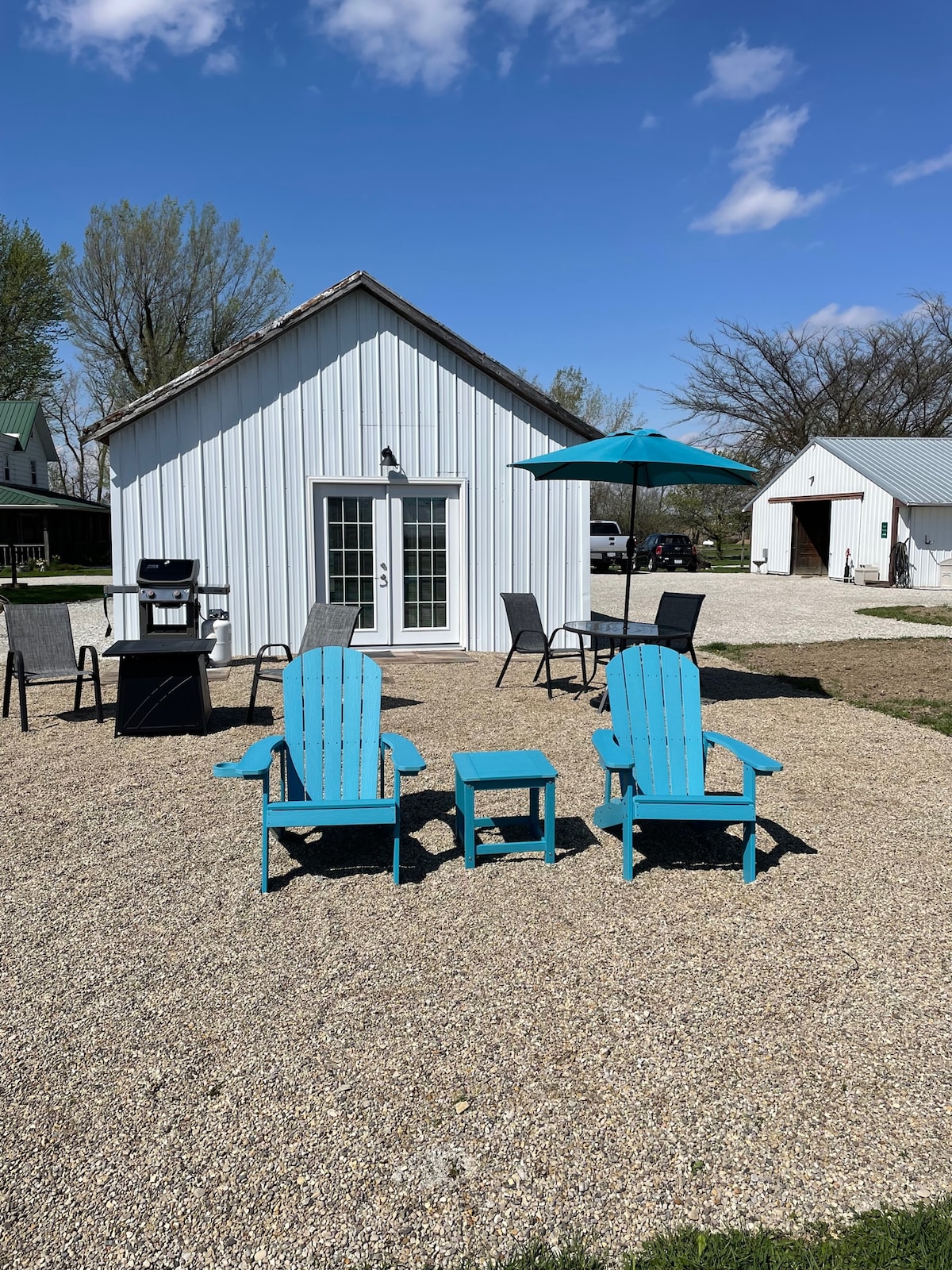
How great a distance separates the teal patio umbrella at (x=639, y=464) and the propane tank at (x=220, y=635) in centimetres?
397

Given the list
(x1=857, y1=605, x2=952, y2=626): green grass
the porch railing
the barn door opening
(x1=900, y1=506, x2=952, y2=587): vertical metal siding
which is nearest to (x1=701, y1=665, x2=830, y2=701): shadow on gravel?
(x1=857, y1=605, x2=952, y2=626): green grass

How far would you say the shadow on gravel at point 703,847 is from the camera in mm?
4500

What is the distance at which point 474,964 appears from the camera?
11.3 feet

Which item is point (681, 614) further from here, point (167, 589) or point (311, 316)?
point (311, 316)

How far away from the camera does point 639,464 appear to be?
7.98m

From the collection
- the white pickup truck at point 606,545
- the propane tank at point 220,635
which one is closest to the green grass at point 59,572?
the white pickup truck at point 606,545

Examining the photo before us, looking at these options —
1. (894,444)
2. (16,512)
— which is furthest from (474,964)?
(16,512)

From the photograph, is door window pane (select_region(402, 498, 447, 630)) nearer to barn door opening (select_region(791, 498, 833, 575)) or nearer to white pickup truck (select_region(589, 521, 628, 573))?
white pickup truck (select_region(589, 521, 628, 573))

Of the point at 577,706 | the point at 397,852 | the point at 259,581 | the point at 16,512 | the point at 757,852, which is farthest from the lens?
the point at 16,512

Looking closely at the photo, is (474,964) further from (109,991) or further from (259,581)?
(259,581)

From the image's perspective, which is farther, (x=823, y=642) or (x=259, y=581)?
(x=823, y=642)

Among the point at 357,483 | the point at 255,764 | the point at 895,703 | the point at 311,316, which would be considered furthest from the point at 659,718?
the point at 311,316

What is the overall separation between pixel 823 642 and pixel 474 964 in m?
11.0

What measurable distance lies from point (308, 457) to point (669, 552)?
2395cm
